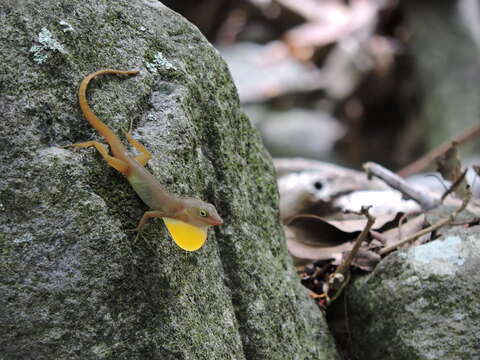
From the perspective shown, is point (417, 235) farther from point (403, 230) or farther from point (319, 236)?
point (319, 236)

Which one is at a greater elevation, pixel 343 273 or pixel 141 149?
pixel 141 149

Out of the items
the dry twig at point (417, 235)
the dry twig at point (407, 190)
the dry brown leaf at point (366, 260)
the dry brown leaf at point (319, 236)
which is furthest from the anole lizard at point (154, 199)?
the dry twig at point (407, 190)

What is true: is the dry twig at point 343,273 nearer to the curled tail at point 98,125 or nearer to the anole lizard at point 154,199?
the anole lizard at point 154,199

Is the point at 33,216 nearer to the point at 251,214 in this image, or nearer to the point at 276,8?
the point at 251,214

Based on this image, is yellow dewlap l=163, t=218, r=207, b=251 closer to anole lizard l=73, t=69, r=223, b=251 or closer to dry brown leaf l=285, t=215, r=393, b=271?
anole lizard l=73, t=69, r=223, b=251

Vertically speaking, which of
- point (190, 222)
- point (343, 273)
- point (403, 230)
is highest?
point (190, 222)

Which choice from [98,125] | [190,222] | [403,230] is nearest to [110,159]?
[98,125]

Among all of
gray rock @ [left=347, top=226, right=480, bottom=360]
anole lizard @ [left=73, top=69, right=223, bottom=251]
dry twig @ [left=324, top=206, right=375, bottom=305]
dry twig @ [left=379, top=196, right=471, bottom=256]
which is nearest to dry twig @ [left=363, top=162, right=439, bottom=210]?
dry twig @ [left=379, top=196, right=471, bottom=256]
